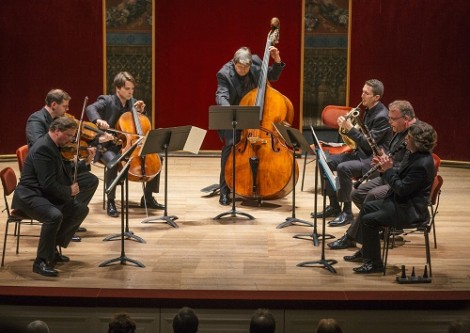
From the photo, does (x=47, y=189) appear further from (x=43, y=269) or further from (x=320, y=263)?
(x=320, y=263)

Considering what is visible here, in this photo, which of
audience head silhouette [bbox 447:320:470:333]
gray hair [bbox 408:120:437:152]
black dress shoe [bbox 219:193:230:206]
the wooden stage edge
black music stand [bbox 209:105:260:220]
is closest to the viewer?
audience head silhouette [bbox 447:320:470:333]

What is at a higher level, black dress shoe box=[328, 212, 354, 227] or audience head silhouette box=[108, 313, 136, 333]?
audience head silhouette box=[108, 313, 136, 333]

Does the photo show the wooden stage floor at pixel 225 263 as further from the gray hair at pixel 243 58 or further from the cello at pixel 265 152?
the gray hair at pixel 243 58

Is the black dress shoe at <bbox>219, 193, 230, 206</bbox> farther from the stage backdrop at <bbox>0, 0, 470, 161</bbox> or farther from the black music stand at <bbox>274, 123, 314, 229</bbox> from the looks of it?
the stage backdrop at <bbox>0, 0, 470, 161</bbox>

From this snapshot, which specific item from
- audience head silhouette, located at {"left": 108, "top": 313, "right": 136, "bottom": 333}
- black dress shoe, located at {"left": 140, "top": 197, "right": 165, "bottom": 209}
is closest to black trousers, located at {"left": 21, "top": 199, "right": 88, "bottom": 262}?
black dress shoe, located at {"left": 140, "top": 197, "right": 165, "bottom": 209}

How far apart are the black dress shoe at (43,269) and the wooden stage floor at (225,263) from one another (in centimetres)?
5

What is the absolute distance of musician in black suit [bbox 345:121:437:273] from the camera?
5488 millimetres

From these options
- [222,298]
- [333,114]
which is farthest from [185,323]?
[333,114]

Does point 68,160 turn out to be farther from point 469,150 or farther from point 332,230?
point 469,150

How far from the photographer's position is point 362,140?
6844 millimetres

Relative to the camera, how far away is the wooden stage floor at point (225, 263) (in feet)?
16.0

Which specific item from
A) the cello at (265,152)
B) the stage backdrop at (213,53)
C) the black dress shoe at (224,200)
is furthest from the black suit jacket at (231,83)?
the stage backdrop at (213,53)

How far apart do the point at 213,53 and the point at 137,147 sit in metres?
3.87

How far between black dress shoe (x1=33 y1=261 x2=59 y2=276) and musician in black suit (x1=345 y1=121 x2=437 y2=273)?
85.2 inches
